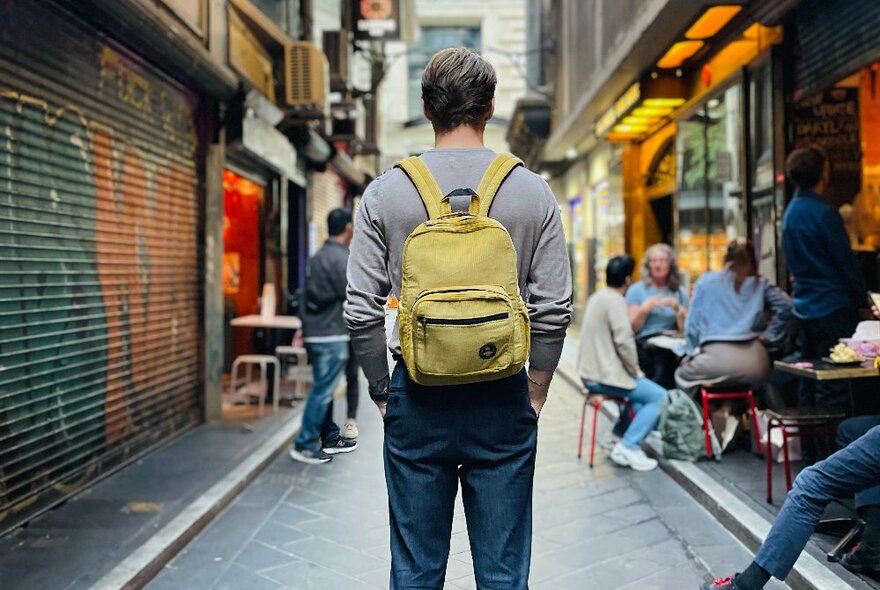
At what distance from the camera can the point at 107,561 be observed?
454 centimetres

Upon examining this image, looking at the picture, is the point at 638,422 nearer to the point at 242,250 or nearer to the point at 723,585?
the point at 723,585

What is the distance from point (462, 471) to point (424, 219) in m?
0.72

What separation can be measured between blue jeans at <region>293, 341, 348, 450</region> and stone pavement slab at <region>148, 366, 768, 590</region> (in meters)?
0.40

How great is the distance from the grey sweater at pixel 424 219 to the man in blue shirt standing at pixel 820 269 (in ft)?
13.1

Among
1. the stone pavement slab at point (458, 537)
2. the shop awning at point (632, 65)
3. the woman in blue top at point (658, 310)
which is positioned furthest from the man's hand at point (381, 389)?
the shop awning at point (632, 65)

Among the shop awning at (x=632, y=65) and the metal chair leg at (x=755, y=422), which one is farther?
the shop awning at (x=632, y=65)

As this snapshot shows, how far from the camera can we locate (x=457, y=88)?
2391 mm

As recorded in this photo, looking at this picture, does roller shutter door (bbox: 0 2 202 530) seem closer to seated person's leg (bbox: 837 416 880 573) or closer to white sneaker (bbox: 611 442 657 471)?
white sneaker (bbox: 611 442 657 471)

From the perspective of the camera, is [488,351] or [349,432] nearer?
[488,351]

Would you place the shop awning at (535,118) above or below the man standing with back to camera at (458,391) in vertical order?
above

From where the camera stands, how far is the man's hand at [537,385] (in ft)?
7.88

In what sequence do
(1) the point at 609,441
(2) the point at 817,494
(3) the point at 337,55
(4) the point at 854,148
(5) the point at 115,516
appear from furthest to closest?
1. (3) the point at 337,55
2. (1) the point at 609,441
3. (4) the point at 854,148
4. (5) the point at 115,516
5. (2) the point at 817,494

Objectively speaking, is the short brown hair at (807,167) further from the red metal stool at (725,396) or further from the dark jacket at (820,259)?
the red metal stool at (725,396)

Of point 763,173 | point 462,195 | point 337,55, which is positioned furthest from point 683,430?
point 337,55
